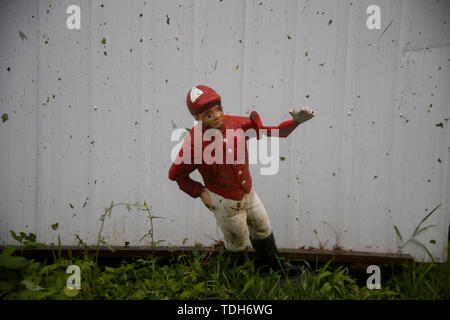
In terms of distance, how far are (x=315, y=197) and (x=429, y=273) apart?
0.71 metres

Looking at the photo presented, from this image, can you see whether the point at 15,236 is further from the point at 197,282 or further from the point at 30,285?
the point at 197,282

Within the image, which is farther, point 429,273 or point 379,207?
point 379,207

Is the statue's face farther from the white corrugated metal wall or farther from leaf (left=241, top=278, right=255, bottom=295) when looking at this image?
leaf (left=241, top=278, right=255, bottom=295)

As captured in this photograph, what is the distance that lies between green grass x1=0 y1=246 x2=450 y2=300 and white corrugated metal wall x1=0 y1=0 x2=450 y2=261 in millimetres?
213

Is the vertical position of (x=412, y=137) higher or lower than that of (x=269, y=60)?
lower

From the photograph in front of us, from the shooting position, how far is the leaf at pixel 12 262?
1349 millimetres

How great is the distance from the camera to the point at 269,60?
1.59 m

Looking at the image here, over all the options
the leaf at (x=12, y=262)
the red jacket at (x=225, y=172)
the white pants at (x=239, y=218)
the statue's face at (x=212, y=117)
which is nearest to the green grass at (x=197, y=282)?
the leaf at (x=12, y=262)

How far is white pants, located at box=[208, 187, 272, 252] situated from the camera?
1284 mm

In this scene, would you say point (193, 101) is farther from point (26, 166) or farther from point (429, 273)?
point (429, 273)

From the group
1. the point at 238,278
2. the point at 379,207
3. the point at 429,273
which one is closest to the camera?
the point at 238,278

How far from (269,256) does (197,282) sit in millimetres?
388

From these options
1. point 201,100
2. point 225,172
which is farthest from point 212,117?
point 225,172

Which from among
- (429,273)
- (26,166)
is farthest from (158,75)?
(429,273)
